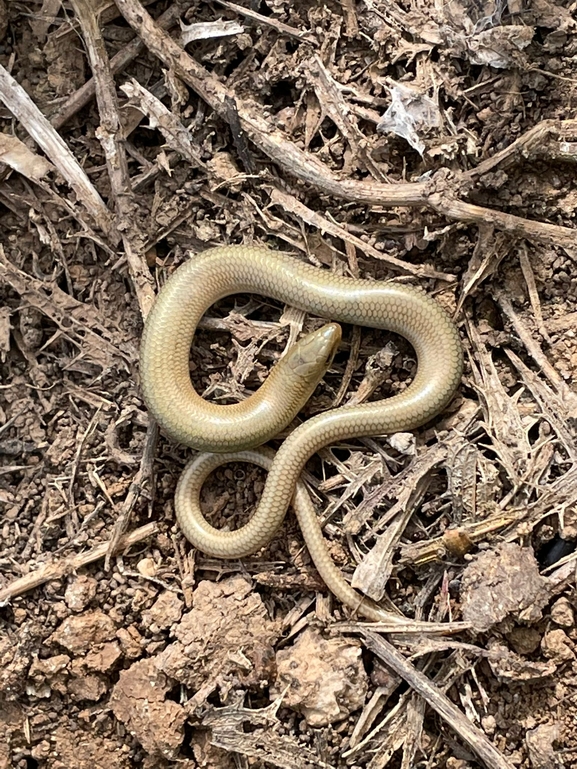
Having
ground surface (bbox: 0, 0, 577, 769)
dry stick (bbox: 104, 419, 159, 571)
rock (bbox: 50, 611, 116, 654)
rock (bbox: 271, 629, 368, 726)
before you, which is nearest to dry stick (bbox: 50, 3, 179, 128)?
ground surface (bbox: 0, 0, 577, 769)

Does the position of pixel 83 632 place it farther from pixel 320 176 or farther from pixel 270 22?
pixel 270 22

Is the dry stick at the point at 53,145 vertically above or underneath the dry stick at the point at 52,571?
above

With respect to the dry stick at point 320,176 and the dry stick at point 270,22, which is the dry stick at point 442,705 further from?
the dry stick at point 270,22

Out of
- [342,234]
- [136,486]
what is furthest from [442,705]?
[342,234]

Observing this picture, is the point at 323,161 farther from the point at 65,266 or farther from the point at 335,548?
the point at 335,548

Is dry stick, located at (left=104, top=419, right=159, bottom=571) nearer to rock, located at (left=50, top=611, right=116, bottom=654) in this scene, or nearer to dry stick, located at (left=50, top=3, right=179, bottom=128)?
rock, located at (left=50, top=611, right=116, bottom=654)

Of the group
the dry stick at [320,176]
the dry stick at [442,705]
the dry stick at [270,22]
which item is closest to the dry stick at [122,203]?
the dry stick at [320,176]
